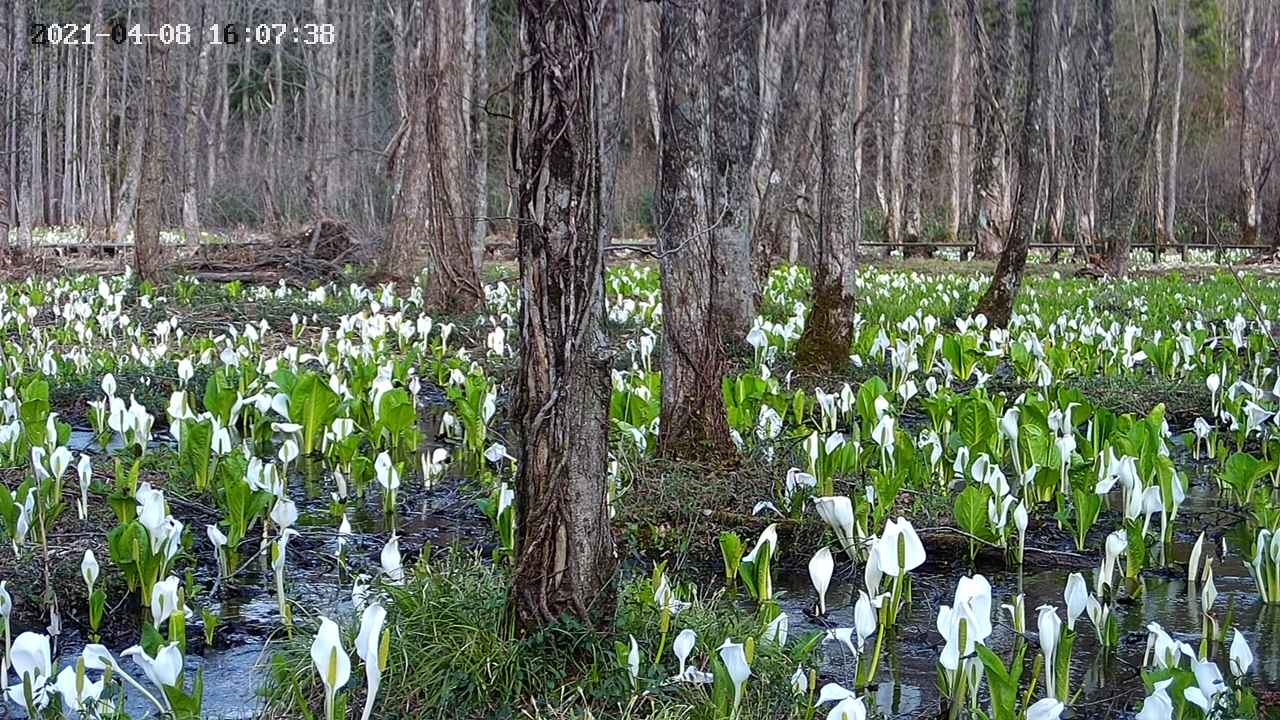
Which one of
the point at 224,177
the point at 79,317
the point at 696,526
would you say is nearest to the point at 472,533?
the point at 696,526

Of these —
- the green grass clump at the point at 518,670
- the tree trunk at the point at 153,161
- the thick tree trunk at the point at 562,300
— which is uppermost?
the tree trunk at the point at 153,161

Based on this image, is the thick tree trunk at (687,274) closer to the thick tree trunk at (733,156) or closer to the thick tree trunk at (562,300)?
the thick tree trunk at (733,156)

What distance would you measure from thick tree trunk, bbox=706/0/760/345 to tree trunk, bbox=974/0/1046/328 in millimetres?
2339

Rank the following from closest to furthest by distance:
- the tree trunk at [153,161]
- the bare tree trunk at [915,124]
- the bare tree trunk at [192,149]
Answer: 1. the tree trunk at [153,161]
2. the bare tree trunk at [192,149]
3. the bare tree trunk at [915,124]

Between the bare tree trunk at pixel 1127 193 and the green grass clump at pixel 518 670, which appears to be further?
the bare tree trunk at pixel 1127 193

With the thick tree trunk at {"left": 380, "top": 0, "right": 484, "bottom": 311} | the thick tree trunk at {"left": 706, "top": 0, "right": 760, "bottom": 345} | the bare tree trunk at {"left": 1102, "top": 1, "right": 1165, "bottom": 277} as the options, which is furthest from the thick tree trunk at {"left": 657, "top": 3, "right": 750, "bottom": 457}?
the bare tree trunk at {"left": 1102, "top": 1, "right": 1165, "bottom": 277}

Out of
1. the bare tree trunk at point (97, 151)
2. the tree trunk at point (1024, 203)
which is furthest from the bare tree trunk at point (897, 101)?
the bare tree trunk at point (97, 151)

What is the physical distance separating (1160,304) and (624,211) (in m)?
17.5

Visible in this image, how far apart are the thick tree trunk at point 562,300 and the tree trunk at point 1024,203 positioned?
7592mm

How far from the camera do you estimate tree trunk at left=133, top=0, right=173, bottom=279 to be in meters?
12.9

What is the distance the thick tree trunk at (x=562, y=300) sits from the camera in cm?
309

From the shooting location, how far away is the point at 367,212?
20297 mm

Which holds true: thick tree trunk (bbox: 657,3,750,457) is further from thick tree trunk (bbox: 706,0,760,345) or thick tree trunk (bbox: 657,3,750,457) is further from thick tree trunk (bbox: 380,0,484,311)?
thick tree trunk (bbox: 380,0,484,311)

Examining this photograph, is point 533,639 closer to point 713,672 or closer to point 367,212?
point 713,672
